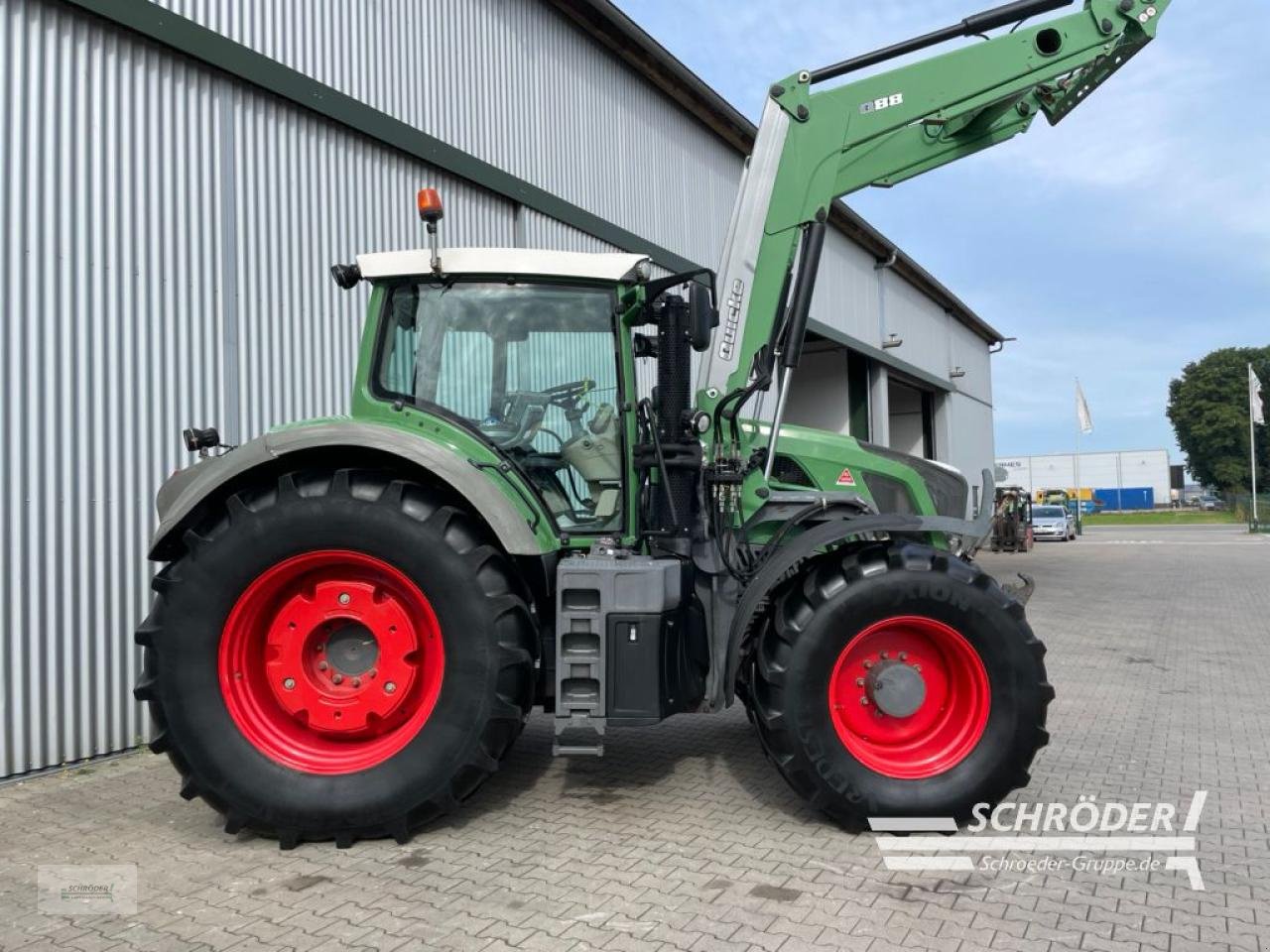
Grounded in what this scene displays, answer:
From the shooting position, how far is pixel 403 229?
735 centimetres

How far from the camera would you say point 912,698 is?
12.8ft

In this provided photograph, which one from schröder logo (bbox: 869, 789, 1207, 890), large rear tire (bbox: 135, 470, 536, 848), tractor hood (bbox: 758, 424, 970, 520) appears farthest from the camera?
tractor hood (bbox: 758, 424, 970, 520)

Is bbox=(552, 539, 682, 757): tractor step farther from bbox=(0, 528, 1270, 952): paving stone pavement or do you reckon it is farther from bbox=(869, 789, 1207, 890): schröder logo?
bbox=(869, 789, 1207, 890): schröder logo

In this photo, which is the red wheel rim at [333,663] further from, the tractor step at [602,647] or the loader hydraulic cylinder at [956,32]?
the loader hydraulic cylinder at [956,32]

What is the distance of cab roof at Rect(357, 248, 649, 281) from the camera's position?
4191 millimetres

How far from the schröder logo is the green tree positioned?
263 ft

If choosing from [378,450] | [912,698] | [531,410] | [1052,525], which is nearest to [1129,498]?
[1052,525]

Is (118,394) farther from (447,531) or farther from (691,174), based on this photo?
(691,174)

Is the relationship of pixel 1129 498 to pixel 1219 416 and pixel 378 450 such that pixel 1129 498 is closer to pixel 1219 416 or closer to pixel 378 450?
pixel 1219 416

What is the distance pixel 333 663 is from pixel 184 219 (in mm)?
3510

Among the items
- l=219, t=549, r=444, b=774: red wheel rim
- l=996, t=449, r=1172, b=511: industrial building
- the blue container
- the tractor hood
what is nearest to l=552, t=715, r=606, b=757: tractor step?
l=219, t=549, r=444, b=774: red wheel rim

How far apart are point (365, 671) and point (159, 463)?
269cm

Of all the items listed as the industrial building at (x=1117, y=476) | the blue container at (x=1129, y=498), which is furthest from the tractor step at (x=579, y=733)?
the blue container at (x=1129, y=498)

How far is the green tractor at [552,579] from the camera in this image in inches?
146
